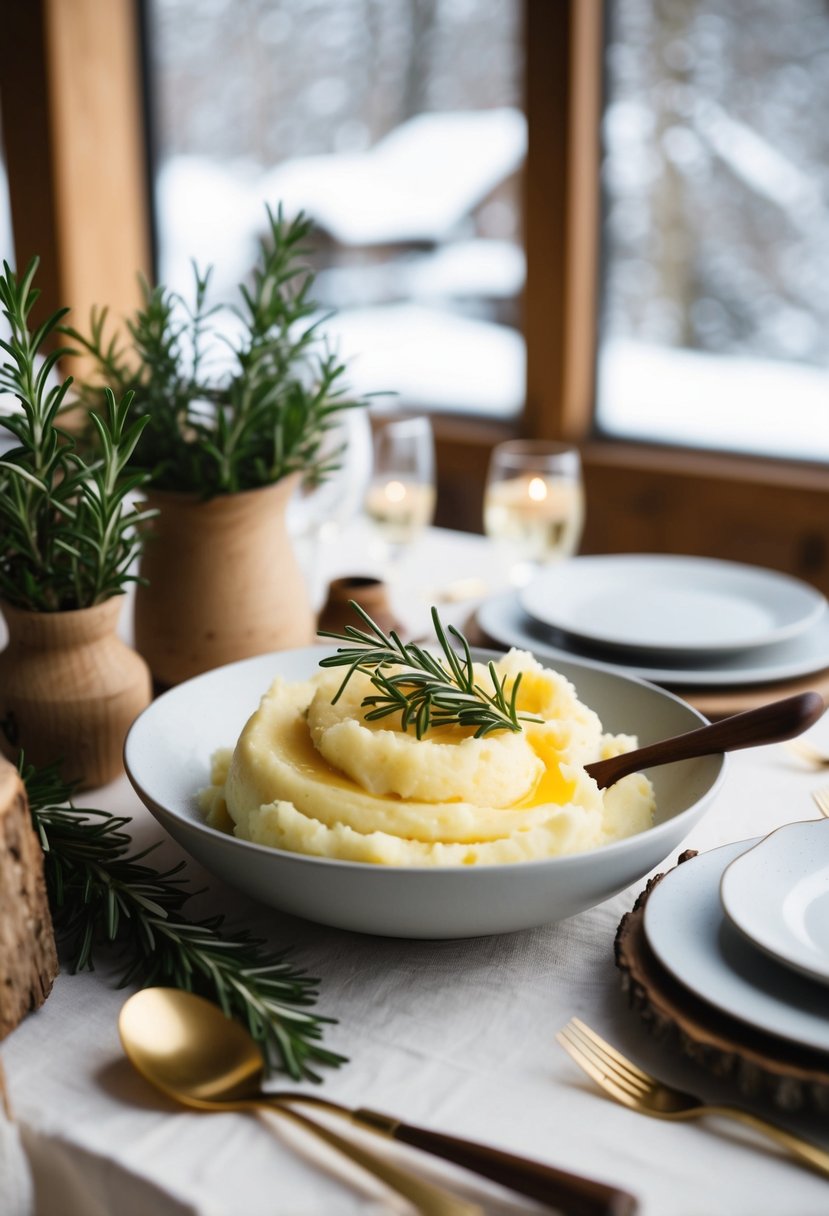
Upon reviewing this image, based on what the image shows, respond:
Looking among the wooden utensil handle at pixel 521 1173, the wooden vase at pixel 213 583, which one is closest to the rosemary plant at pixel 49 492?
the wooden vase at pixel 213 583

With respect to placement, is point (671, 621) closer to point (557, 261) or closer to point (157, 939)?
point (157, 939)

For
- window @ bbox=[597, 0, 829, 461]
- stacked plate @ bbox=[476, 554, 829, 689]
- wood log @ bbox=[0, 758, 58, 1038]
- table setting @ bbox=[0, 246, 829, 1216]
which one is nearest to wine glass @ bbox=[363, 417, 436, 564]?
stacked plate @ bbox=[476, 554, 829, 689]

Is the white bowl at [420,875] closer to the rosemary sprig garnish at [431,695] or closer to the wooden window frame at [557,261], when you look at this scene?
the rosemary sprig garnish at [431,695]

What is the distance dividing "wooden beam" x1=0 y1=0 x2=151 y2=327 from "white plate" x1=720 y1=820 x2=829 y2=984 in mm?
3316

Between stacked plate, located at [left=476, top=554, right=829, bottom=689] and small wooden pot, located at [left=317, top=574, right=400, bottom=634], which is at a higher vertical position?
small wooden pot, located at [left=317, top=574, right=400, bottom=634]

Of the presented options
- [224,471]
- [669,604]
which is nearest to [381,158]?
[669,604]

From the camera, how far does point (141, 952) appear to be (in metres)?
0.76

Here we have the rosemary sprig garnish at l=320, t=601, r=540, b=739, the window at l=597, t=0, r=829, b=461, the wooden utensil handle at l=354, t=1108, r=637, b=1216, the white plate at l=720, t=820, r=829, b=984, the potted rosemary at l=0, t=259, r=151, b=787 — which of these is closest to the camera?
the wooden utensil handle at l=354, t=1108, r=637, b=1216

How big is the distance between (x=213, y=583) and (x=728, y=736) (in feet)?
1.82

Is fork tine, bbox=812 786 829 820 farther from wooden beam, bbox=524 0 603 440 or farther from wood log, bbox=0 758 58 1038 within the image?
wooden beam, bbox=524 0 603 440

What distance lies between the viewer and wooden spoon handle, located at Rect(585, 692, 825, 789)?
2.61ft

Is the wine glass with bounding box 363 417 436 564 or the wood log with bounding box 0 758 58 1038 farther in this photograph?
the wine glass with bounding box 363 417 436 564

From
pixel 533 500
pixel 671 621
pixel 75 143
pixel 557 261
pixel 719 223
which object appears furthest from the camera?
pixel 75 143

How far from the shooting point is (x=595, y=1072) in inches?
26.1
